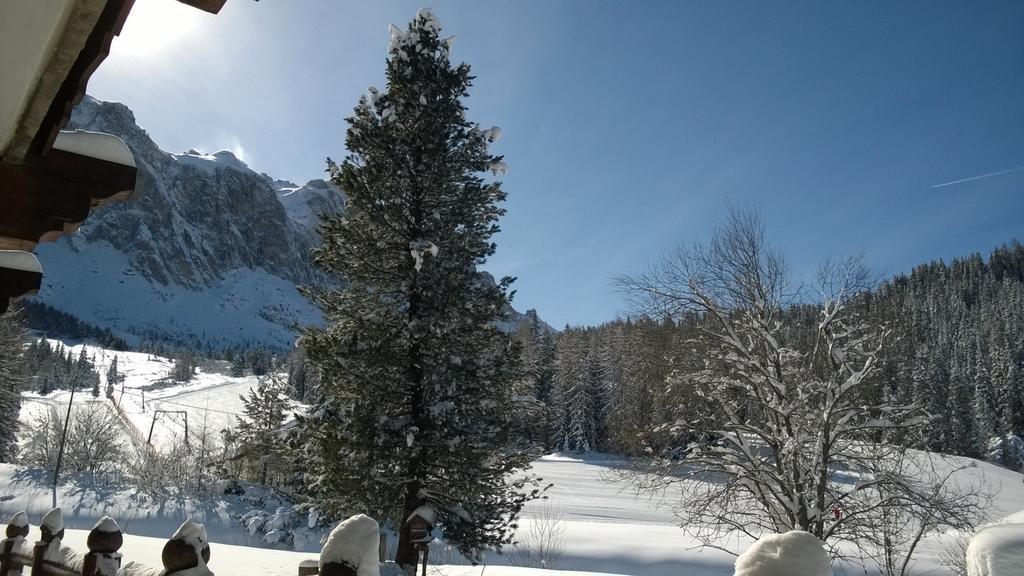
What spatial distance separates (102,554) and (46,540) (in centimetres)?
145

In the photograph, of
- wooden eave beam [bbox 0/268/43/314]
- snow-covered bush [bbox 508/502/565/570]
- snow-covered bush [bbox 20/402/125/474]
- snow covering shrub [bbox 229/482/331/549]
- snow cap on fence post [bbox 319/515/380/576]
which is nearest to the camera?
snow cap on fence post [bbox 319/515/380/576]

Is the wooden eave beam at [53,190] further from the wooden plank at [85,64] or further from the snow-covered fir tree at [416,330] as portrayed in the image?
the snow-covered fir tree at [416,330]

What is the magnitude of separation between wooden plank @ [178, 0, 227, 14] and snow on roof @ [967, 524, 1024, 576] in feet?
9.64

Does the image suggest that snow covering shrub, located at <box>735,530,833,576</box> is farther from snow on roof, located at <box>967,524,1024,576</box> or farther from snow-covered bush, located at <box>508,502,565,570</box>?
snow-covered bush, located at <box>508,502,565,570</box>

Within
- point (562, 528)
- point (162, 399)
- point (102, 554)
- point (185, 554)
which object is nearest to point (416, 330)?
point (102, 554)

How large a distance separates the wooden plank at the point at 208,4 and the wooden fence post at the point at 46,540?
15.1ft

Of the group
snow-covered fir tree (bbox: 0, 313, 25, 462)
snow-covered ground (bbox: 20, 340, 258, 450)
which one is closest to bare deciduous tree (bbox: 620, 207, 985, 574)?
snow-covered fir tree (bbox: 0, 313, 25, 462)

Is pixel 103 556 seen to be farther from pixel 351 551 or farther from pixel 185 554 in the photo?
pixel 351 551

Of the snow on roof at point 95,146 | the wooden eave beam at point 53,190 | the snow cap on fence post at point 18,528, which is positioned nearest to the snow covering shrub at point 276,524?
the snow cap on fence post at point 18,528

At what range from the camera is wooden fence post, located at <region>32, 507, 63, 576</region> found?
4.27 m

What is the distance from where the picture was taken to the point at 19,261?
3322 mm

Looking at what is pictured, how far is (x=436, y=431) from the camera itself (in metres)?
9.36

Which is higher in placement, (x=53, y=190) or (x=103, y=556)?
(x=53, y=190)

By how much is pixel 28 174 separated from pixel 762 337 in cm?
1017
